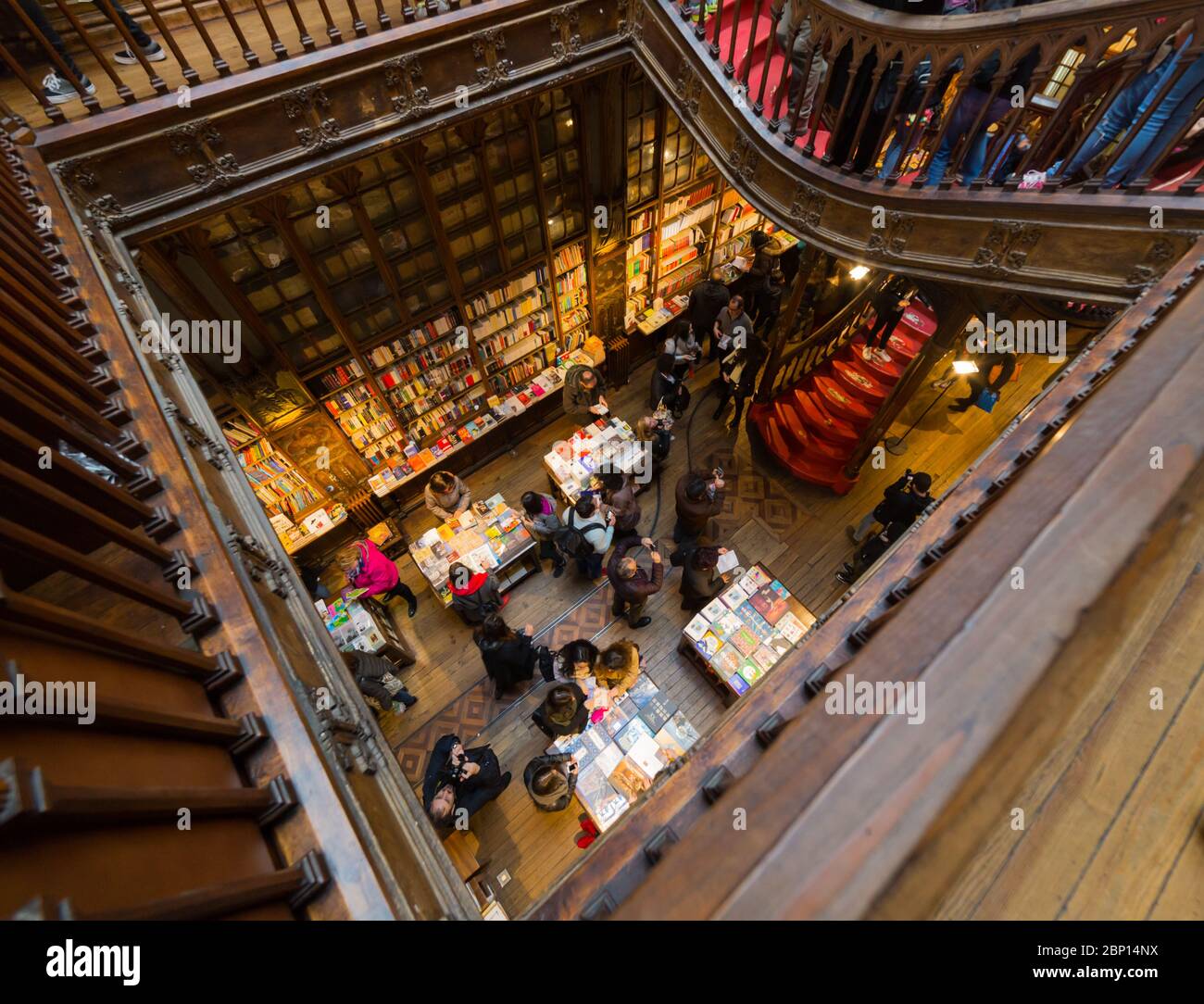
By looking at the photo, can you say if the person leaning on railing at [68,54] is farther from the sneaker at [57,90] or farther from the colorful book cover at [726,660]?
the colorful book cover at [726,660]

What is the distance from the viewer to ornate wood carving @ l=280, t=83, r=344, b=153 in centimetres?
409

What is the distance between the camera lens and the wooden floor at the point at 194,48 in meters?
3.81

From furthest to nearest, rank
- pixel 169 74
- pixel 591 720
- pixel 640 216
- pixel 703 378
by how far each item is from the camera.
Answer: pixel 703 378
pixel 640 216
pixel 591 720
pixel 169 74

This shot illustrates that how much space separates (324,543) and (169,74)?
4626 mm

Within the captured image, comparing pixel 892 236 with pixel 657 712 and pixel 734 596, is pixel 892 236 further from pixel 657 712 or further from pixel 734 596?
pixel 657 712

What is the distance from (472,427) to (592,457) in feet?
6.12

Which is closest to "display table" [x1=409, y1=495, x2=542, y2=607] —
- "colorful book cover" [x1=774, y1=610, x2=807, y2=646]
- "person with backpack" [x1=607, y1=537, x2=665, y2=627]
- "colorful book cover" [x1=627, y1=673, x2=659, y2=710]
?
"person with backpack" [x1=607, y1=537, x2=665, y2=627]

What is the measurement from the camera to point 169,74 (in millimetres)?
3951

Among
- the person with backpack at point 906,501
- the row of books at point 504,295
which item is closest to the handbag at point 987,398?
the person with backpack at point 906,501

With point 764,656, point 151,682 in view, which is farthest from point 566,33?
point 764,656
